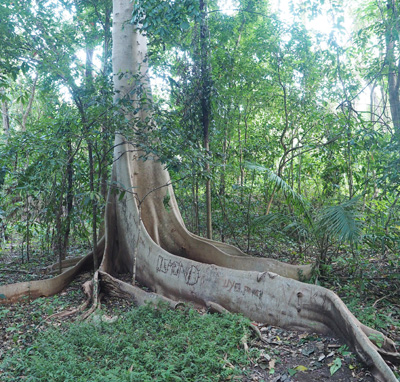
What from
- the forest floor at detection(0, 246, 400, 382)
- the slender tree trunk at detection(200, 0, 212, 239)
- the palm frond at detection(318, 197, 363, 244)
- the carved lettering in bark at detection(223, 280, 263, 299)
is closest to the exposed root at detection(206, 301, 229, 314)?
the carved lettering in bark at detection(223, 280, 263, 299)

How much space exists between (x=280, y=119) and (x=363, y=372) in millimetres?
6419

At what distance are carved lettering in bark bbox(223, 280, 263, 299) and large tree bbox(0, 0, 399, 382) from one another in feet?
0.04

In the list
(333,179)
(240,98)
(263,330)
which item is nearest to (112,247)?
(263,330)

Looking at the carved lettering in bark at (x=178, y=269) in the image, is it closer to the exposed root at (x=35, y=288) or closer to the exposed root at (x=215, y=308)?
the exposed root at (x=215, y=308)

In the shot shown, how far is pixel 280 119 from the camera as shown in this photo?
28.3ft

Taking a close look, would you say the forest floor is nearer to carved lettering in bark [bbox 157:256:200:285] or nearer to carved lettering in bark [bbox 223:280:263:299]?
carved lettering in bark [bbox 223:280:263:299]

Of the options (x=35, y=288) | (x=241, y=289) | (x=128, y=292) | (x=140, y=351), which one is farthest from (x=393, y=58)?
(x=35, y=288)

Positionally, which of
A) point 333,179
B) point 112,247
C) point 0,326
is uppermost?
point 333,179

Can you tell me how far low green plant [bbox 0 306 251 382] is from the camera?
120 inches

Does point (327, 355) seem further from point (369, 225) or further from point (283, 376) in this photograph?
point (369, 225)

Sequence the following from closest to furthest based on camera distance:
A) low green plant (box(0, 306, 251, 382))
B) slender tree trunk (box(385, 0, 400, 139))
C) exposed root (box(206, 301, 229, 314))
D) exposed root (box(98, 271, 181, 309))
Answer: low green plant (box(0, 306, 251, 382)) → exposed root (box(206, 301, 229, 314)) → exposed root (box(98, 271, 181, 309)) → slender tree trunk (box(385, 0, 400, 139))

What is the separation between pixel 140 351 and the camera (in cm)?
342

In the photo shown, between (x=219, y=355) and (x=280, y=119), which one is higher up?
(x=280, y=119)

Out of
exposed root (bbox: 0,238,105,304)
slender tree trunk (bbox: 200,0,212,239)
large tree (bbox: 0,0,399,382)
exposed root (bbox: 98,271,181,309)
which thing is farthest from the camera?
slender tree trunk (bbox: 200,0,212,239)
